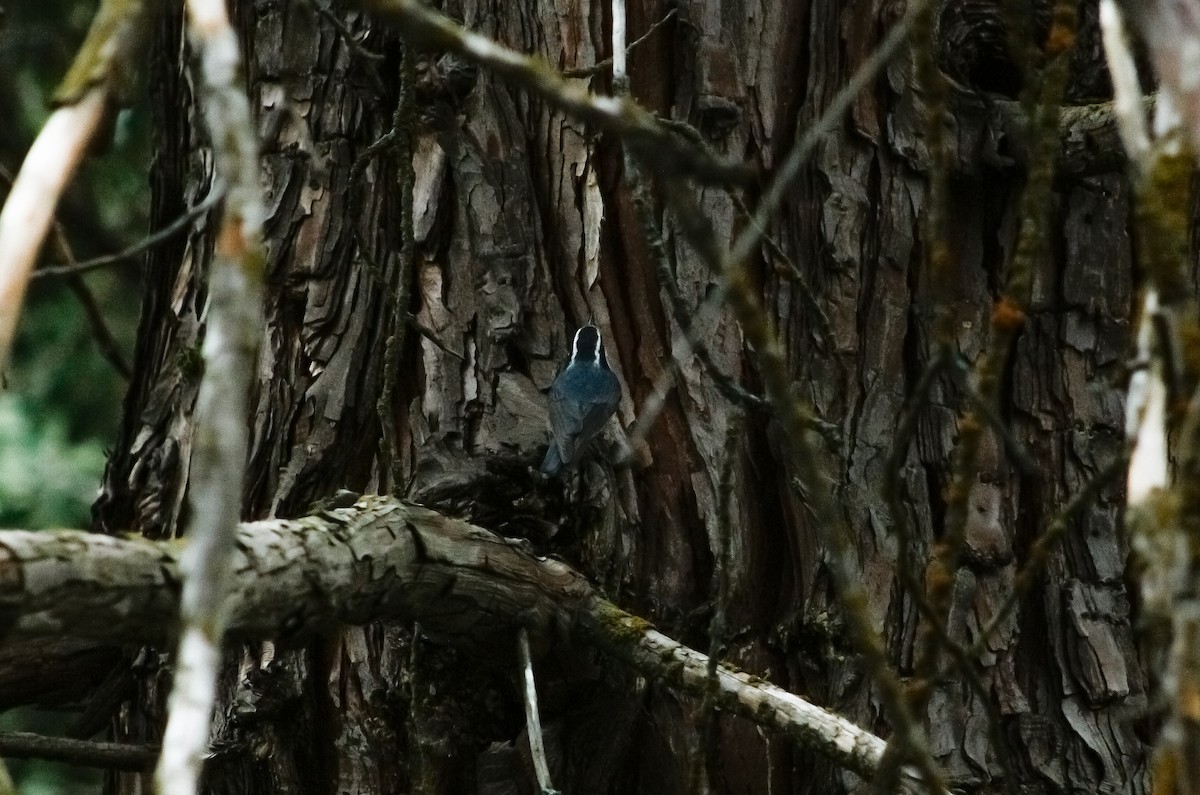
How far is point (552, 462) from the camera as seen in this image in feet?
7.84

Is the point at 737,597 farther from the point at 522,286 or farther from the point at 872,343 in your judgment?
the point at 522,286

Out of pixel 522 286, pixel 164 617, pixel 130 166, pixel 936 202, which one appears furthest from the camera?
pixel 130 166

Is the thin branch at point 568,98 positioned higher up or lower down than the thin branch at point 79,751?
higher up

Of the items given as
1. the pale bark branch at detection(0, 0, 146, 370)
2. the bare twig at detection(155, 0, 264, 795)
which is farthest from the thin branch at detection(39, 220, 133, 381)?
the bare twig at detection(155, 0, 264, 795)

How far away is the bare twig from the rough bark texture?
4.72ft

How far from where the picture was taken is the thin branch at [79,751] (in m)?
2.07

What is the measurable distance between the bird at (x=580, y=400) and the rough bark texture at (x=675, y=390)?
0.10 feet

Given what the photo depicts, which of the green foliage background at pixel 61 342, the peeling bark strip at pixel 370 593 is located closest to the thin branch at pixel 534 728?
the peeling bark strip at pixel 370 593

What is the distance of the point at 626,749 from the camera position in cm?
241

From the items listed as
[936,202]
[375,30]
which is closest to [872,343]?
[375,30]

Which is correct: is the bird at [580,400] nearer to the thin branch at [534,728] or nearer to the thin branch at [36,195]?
the thin branch at [534,728]

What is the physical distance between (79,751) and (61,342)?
11.5 feet

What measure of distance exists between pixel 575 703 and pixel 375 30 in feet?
4.40

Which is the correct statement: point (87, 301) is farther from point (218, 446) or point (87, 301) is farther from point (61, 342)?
point (61, 342)
